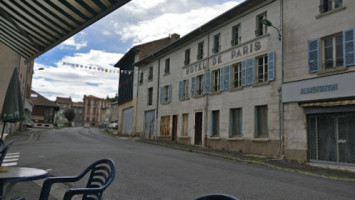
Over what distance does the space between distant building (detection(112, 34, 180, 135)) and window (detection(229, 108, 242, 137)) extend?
16524 mm

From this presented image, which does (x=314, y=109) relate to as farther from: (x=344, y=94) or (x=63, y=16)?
(x=63, y=16)

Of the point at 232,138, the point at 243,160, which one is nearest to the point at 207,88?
the point at 232,138

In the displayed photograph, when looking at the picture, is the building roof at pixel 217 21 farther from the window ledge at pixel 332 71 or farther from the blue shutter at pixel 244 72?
the window ledge at pixel 332 71

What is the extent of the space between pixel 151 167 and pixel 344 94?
26.0 ft

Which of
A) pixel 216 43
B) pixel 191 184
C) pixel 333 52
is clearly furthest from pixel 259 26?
pixel 191 184

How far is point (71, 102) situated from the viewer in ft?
405

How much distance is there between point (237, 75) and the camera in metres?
18.4

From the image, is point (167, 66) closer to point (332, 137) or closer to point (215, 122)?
point (215, 122)

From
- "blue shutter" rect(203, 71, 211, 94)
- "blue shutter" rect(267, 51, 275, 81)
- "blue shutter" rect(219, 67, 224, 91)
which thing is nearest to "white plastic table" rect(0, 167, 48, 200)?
"blue shutter" rect(267, 51, 275, 81)

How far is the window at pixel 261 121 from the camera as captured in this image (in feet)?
52.0

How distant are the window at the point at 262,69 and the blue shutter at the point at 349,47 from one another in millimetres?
4383

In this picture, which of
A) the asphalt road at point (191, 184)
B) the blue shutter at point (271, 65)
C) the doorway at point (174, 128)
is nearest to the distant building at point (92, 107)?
the doorway at point (174, 128)

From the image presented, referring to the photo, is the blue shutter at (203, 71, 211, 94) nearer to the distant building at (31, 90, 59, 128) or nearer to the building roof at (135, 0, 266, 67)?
the building roof at (135, 0, 266, 67)

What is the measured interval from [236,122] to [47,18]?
555 inches
